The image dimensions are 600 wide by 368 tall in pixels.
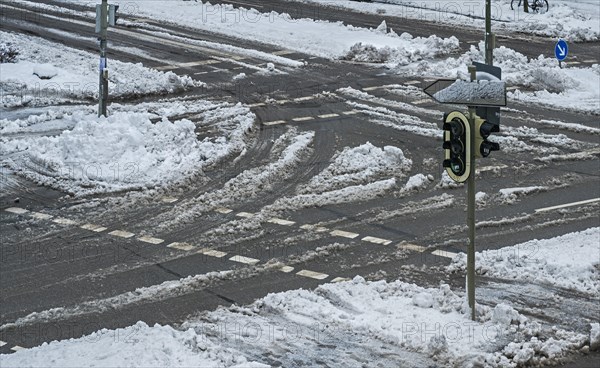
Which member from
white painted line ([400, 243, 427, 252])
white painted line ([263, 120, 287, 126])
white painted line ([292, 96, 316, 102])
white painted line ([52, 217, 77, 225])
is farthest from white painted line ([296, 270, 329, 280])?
white painted line ([292, 96, 316, 102])

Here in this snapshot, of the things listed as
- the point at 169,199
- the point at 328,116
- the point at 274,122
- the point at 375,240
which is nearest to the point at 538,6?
the point at 328,116

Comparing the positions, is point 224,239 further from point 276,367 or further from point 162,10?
point 162,10

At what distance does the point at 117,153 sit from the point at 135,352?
9.51 metres

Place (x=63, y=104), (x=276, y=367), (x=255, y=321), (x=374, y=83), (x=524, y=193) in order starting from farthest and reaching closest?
(x=374, y=83) → (x=63, y=104) → (x=524, y=193) → (x=255, y=321) → (x=276, y=367)

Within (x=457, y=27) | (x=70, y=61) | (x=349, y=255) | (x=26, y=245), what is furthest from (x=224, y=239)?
(x=457, y=27)

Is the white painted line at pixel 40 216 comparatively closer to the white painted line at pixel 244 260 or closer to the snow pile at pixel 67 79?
the white painted line at pixel 244 260

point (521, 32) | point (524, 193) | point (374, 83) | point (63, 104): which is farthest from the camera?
point (521, 32)

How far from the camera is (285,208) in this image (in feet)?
59.7

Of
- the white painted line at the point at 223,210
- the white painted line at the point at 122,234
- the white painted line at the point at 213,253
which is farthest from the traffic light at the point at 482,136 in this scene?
the white painted line at the point at 122,234

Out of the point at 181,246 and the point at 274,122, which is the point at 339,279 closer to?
the point at 181,246

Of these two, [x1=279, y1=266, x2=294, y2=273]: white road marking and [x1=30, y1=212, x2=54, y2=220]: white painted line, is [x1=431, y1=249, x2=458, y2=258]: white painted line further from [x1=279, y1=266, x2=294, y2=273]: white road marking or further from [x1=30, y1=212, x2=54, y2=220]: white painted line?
[x1=30, y1=212, x2=54, y2=220]: white painted line

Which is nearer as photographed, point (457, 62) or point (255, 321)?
point (255, 321)

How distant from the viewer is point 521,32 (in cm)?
3528

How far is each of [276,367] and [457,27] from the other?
1025 inches
